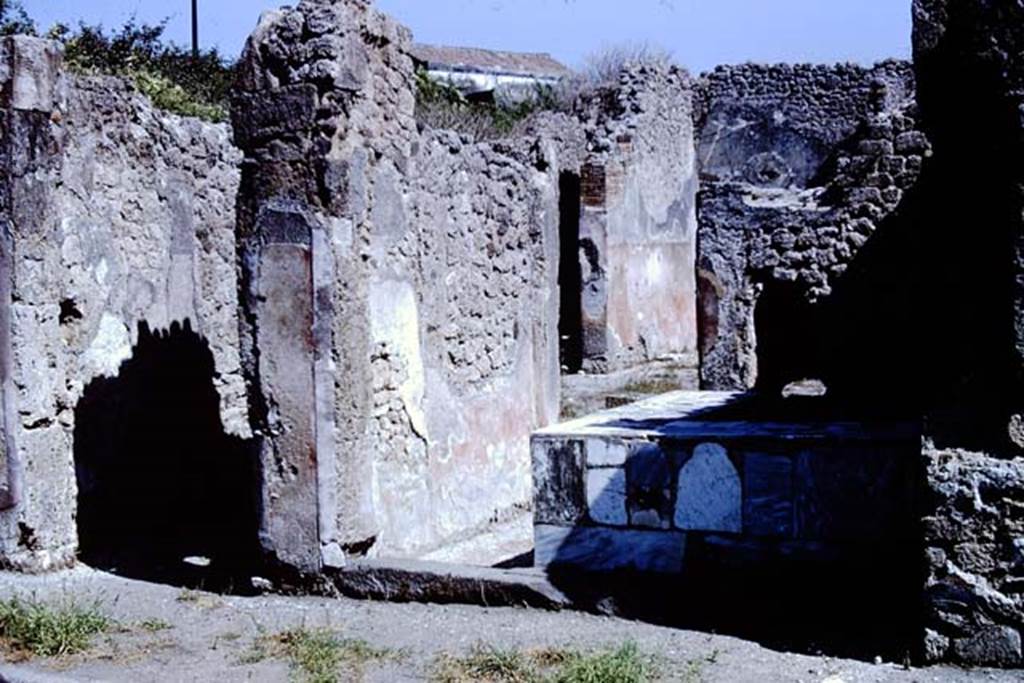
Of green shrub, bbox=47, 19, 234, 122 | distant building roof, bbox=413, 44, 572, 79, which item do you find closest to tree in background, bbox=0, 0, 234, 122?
green shrub, bbox=47, 19, 234, 122

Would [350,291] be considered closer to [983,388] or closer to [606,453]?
[606,453]

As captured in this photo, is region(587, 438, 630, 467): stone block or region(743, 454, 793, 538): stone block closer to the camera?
region(743, 454, 793, 538): stone block

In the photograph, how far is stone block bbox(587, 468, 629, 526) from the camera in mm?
5254

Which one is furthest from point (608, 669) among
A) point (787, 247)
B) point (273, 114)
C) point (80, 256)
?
point (787, 247)

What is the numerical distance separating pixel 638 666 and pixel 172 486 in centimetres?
399

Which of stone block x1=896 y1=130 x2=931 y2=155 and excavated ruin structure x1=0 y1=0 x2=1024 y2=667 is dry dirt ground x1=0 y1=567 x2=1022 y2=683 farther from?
stone block x1=896 y1=130 x2=931 y2=155

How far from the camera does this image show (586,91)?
1694 centimetres

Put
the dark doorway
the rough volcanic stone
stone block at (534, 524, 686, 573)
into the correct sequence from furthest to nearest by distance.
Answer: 1. the dark doorway
2. stone block at (534, 524, 686, 573)
3. the rough volcanic stone

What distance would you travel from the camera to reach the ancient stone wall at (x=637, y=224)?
49.0 ft

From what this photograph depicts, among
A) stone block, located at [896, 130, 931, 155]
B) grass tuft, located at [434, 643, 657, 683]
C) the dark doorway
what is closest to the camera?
grass tuft, located at [434, 643, 657, 683]

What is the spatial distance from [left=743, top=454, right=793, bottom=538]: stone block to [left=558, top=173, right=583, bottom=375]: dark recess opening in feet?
32.5

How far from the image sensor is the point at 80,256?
6.82 metres

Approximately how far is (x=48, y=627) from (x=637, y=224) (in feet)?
37.1

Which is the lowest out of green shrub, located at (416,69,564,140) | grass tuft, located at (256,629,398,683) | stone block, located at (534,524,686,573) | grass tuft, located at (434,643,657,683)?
grass tuft, located at (256,629,398,683)
